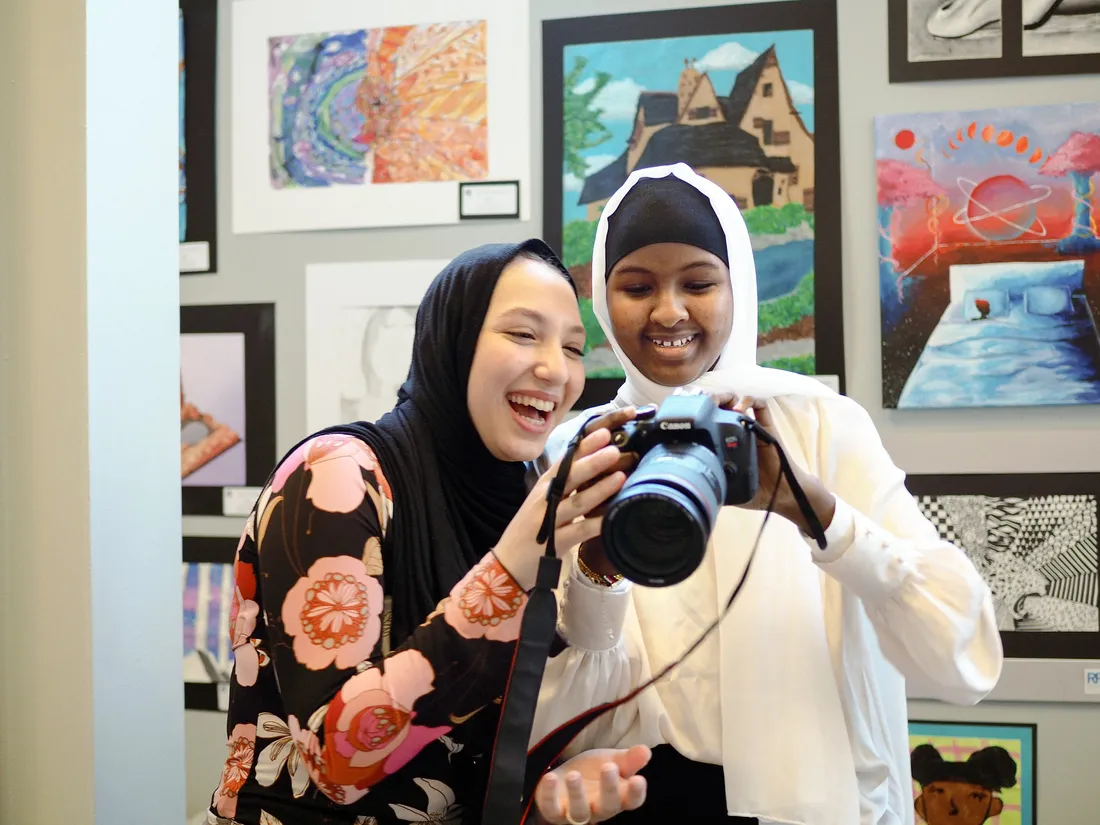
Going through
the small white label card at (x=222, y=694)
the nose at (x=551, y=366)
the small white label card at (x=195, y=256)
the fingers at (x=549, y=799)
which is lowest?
the small white label card at (x=222, y=694)

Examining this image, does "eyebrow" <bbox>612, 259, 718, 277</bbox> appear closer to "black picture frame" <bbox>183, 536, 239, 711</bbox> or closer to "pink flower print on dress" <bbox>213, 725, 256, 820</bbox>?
"pink flower print on dress" <bbox>213, 725, 256, 820</bbox>

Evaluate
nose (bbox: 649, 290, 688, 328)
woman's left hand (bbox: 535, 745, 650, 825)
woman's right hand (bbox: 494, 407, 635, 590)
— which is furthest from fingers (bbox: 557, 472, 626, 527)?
nose (bbox: 649, 290, 688, 328)

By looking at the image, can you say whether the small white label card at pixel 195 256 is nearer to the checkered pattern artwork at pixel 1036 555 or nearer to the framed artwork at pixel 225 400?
the framed artwork at pixel 225 400

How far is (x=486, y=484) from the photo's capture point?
1.06 meters

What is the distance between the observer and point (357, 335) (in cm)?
197

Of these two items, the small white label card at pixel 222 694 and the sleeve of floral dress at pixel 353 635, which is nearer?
the sleeve of floral dress at pixel 353 635

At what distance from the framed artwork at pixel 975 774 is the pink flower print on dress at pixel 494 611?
49.7 inches

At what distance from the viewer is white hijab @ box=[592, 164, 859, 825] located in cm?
97

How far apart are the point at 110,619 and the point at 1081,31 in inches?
77.5

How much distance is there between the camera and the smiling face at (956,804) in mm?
1717

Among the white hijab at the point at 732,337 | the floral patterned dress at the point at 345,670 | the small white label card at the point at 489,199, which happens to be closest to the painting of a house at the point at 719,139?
the small white label card at the point at 489,199

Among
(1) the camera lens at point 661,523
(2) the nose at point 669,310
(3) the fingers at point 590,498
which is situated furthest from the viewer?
(2) the nose at point 669,310

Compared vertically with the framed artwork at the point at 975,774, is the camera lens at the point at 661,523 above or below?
above

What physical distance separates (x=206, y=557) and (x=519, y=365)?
52.9 inches
